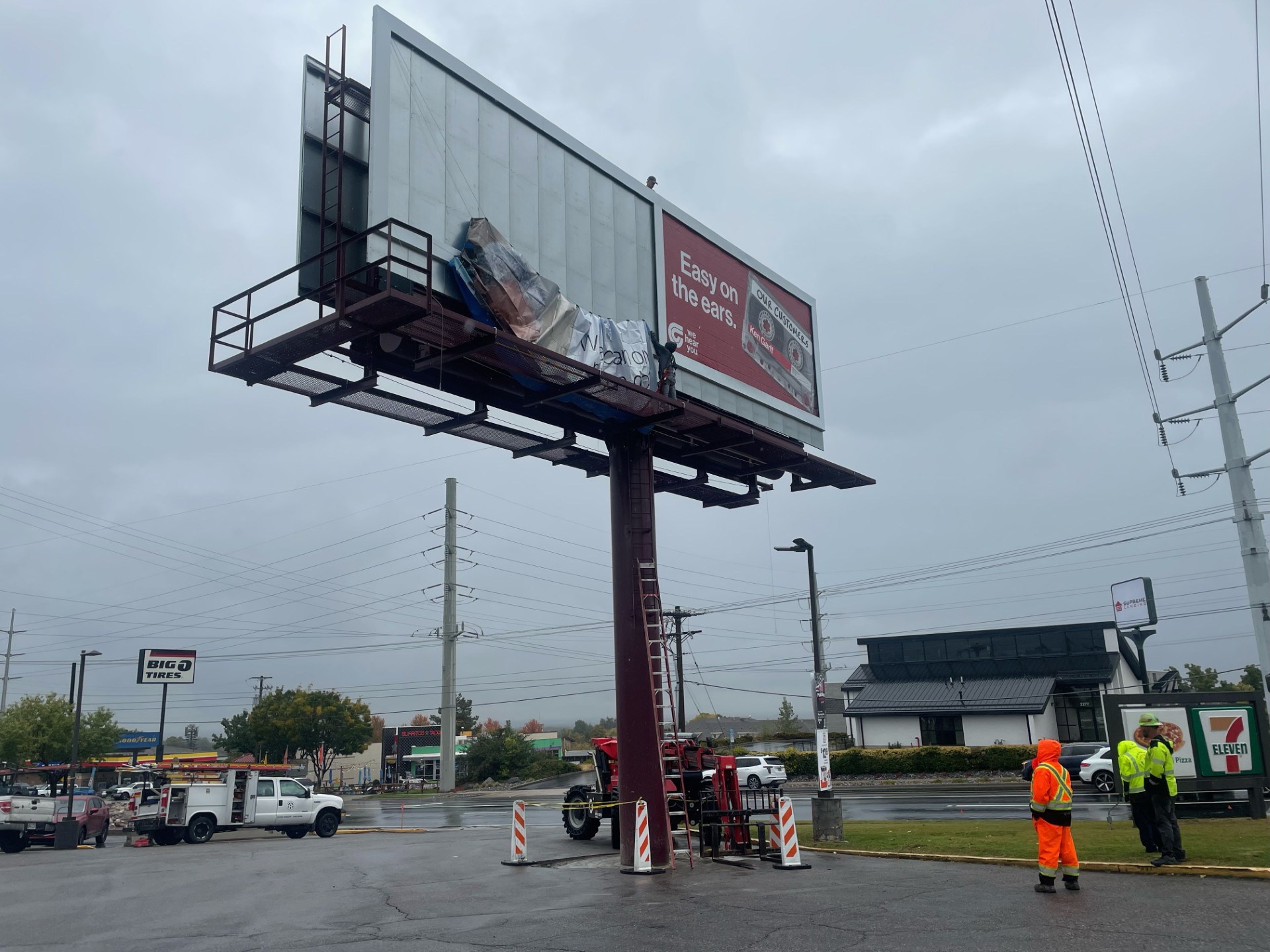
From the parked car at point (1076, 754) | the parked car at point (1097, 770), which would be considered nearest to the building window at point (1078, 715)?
the parked car at point (1076, 754)

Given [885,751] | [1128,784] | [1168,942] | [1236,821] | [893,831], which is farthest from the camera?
[885,751]

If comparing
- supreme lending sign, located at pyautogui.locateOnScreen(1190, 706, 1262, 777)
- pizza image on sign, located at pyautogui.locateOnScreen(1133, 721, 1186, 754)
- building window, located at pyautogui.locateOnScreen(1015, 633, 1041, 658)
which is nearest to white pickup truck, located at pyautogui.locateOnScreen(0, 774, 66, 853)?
pizza image on sign, located at pyautogui.locateOnScreen(1133, 721, 1186, 754)

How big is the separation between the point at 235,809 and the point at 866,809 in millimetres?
18190

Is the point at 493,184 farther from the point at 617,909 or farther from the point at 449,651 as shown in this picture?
the point at 449,651

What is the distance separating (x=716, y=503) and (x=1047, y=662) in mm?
38070

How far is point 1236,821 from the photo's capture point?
17.3 metres

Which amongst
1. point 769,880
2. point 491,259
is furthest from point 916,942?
point 491,259

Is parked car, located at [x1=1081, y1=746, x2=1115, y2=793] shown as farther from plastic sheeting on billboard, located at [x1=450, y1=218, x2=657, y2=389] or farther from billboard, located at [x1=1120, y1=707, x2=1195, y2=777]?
plastic sheeting on billboard, located at [x1=450, y1=218, x2=657, y2=389]

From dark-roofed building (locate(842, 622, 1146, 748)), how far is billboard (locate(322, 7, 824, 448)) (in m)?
32.3

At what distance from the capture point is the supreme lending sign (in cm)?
1769

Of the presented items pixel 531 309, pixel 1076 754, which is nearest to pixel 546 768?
pixel 1076 754

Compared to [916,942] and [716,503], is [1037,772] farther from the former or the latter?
[716,503]

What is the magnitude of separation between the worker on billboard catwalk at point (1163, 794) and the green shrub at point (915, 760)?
111 ft

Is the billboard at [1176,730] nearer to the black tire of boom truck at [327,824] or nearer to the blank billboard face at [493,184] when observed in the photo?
the blank billboard face at [493,184]
